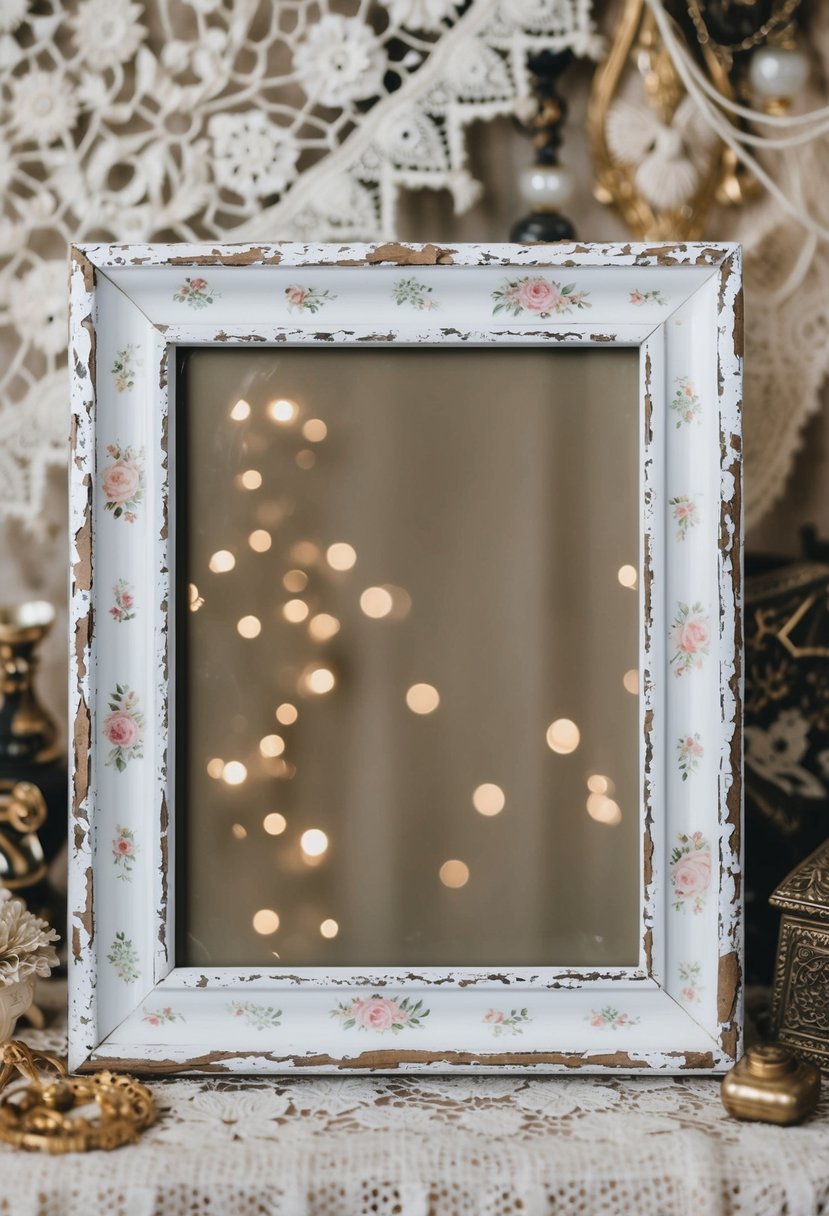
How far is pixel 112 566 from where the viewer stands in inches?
24.3

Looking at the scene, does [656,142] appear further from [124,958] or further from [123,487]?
[124,958]

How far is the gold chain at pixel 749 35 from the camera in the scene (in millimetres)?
810

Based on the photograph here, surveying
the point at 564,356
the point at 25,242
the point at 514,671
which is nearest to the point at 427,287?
the point at 564,356

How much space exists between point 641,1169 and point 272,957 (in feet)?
0.80

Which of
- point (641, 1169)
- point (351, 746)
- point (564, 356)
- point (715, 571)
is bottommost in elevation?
point (641, 1169)

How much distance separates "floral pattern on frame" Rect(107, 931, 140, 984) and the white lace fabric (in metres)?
0.09

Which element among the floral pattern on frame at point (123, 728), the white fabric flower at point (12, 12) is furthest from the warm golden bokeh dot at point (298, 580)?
the white fabric flower at point (12, 12)

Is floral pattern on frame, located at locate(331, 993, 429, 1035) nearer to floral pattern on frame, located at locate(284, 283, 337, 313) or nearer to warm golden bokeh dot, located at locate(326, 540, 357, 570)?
warm golden bokeh dot, located at locate(326, 540, 357, 570)

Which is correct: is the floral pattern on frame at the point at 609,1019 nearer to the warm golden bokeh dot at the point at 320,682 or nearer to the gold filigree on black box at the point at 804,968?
the gold filigree on black box at the point at 804,968

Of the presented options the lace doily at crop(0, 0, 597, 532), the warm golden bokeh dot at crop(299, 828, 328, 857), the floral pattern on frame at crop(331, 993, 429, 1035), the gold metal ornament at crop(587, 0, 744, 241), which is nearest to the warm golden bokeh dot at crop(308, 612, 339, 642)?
the warm golden bokeh dot at crop(299, 828, 328, 857)

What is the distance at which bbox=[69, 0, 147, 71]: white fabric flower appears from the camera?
32.2 inches

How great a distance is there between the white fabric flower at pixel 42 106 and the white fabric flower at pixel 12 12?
1.6 inches

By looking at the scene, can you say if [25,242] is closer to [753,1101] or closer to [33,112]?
[33,112]

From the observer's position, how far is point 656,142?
0.82 meters
